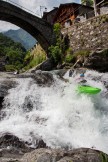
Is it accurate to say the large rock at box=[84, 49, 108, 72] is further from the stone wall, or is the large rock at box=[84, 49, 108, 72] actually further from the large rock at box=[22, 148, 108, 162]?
the large rock at box=[22, 148, 108, 162]

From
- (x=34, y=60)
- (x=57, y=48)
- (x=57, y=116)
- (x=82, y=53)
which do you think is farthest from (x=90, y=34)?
(x=57, y=116)

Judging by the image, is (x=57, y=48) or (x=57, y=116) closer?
(x=57, y=116)

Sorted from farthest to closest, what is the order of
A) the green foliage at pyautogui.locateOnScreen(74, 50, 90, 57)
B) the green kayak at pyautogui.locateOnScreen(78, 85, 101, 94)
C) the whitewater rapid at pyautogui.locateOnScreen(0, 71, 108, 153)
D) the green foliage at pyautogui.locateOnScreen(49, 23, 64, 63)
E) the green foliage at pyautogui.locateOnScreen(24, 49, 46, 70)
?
the green foliage at pyautogui.locateOnScreen(24, 49, 46, 70)
the green foliage at pyautogui.locateOnScreen(49, 23, 64, 63)
the green foliage at pyautogui.locateOnScreen(74, 50, 90, 57)
the green kayak at pyautogui.locateOnScreen(78, 85, 101, 94)
the whitewater rapid at pyautogui.locateOnScreen(0, 71, 108, 153)

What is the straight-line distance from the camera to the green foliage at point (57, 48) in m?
30.9

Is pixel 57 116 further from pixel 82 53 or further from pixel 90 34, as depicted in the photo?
pixel 90 34

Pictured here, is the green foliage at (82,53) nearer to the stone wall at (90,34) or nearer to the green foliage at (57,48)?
the stone wall at (90,34)

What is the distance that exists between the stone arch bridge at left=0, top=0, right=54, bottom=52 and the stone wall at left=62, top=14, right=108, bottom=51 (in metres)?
3.16

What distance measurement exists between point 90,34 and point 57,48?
454 centimetres

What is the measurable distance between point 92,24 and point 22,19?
8375 mm

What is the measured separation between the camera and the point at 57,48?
3203 centimetres

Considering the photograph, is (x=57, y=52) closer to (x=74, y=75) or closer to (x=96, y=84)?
(x=74, y=75)

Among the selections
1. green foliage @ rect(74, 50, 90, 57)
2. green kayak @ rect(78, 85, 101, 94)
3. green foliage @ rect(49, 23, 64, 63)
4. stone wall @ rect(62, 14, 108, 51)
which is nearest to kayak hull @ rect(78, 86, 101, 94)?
green kayak @ rect(78, 85, 101, 94)

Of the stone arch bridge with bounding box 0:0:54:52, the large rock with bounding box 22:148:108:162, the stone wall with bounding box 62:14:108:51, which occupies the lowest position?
the large rock with bounding box 22:148:108:162

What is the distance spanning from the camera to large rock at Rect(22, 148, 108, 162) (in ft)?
26.0
